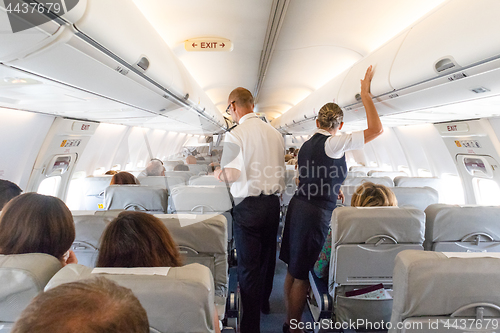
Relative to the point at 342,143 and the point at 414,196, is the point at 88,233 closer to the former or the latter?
the point at 342,143

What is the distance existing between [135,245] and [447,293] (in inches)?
57.5

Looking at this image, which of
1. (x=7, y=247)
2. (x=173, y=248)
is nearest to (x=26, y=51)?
(x=7, y=247)

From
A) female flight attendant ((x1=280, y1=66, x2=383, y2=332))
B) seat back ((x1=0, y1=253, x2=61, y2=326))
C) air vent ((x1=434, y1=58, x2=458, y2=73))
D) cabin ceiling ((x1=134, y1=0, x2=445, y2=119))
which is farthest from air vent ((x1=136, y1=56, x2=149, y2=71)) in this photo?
air vent ((x1=434, y1=58, x2=458, y2=73))

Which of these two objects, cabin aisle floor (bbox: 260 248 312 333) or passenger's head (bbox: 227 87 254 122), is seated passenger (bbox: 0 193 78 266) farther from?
cabin aisle floor (bbox: 260 248 312 333)

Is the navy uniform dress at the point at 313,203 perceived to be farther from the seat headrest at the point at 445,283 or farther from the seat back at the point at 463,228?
the seat headrest at the point at 445,283

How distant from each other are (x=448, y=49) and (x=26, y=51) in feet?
9.26

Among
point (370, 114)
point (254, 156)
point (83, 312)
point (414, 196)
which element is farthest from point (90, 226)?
point (414, 196)

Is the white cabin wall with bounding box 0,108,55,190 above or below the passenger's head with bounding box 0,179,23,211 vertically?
above

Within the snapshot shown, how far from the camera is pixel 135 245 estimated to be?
156 centimetres

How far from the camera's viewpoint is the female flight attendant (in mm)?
2711

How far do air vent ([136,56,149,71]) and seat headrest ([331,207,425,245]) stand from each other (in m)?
2.07

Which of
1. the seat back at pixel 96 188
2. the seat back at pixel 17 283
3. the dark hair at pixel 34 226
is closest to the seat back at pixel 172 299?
the seat back at pixel 17 283

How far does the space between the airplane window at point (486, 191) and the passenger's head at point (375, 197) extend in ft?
12.5

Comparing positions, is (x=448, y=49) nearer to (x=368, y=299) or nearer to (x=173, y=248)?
(x=368, y=299)
